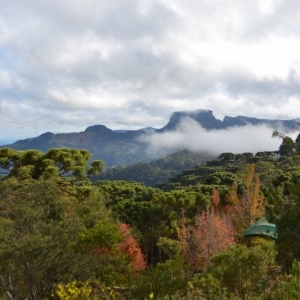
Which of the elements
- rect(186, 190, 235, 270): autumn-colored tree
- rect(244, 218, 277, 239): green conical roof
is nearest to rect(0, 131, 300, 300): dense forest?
rect(186, 190, 235, 270): autumn-colored tree

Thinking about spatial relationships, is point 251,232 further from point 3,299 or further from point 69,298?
point 3,299

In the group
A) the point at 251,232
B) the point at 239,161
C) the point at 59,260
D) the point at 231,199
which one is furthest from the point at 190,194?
the point at 239,161

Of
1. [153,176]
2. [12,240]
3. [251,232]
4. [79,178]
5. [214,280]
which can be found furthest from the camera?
[153,176]

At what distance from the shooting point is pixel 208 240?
19266 millimetres

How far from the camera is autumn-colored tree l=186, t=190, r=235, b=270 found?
18578 mm

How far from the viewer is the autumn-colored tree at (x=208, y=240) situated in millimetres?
18578

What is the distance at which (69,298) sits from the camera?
10.3 meters

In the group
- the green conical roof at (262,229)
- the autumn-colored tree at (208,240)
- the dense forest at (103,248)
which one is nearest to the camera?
the dense forest at (103,248)

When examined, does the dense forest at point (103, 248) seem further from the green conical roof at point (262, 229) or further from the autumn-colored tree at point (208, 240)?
the green conical roof at point (262, 229)

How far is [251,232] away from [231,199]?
1124 centimetres

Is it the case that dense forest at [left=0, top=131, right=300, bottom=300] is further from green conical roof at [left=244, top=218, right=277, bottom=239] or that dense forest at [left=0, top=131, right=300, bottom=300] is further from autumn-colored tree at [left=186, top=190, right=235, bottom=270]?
green conical roof at [left=244, top=218, right=277, bottom=239]

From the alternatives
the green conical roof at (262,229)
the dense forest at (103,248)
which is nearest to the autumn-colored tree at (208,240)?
the dense forest at (103,248)

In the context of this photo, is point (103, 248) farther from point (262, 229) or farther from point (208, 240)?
point (208, 240)

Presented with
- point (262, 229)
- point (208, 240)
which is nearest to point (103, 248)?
point (262, 229)
